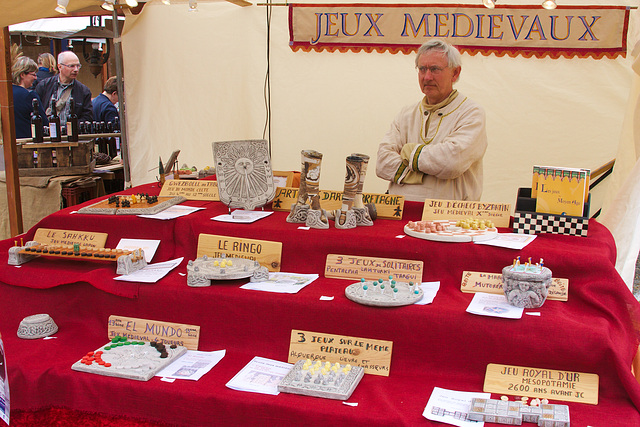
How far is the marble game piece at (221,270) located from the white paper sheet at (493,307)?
789 millimetres

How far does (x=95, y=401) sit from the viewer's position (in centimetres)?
183

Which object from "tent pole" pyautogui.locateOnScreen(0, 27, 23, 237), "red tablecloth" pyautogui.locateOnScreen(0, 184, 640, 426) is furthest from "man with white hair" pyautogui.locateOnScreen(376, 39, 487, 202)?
"tent pole" pyautogui.locateOnScreen(0, 27, 23, 237)

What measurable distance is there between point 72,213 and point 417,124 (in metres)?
1.83

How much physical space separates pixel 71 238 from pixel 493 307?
6.16 feet

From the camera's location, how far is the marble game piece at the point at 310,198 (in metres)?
2.33

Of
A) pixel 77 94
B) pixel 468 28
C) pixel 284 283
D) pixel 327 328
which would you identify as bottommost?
pixel 327 328

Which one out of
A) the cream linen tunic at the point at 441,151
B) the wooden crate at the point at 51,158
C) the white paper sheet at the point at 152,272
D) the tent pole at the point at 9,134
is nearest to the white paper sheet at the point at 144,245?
the white paper sheet at the point at 152,272

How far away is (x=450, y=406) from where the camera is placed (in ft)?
5.37

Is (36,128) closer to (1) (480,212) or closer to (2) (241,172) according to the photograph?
(2) (241,172)

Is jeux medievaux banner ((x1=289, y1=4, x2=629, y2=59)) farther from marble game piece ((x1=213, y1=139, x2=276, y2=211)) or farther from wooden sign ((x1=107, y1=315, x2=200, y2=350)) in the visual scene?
wooden sign ((x1=107, y1=315, x2=200, y2=350))

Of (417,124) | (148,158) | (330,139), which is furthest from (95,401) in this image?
(148,158)

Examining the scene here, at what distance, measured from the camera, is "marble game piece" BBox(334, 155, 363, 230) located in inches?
90.5

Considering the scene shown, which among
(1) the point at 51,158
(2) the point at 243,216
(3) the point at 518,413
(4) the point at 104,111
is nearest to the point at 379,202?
(2) the point at 243,216

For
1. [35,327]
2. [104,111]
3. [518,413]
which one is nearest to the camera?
[518,413]
